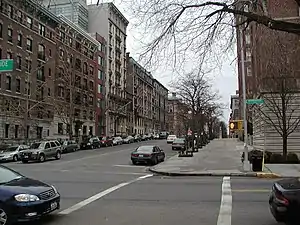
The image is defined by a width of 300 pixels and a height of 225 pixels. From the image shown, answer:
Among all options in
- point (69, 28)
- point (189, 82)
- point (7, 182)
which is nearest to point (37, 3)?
point (7, 182)

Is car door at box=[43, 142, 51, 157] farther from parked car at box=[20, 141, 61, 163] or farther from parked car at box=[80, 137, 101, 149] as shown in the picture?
parked car at box=[80, 137, 101, 149]

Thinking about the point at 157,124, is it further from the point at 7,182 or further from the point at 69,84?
the point at 7,182

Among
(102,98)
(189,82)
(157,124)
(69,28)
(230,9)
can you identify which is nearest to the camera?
(230,9)

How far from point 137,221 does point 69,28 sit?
203 feet

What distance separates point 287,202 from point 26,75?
4987 centimetres

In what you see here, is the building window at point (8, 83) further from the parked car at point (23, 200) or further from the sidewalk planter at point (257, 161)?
the parked car at point (23, 200)

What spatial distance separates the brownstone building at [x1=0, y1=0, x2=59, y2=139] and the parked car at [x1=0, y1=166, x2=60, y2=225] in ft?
121

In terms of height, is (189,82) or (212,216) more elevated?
(189,82)

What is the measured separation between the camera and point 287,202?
668cm

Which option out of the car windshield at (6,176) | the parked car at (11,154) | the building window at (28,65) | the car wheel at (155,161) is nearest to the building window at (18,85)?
the building window at (28,65)

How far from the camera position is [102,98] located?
276 ft

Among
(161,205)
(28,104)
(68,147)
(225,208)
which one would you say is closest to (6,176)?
(161,205)

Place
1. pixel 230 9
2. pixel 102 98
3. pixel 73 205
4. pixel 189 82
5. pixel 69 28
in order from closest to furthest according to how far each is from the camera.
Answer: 1. pixel 73 205
2. pixel 230 9
3. pixel 189 82
4. pixel 69 28
5. pixel 102 98

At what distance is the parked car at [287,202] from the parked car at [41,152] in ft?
84.2
